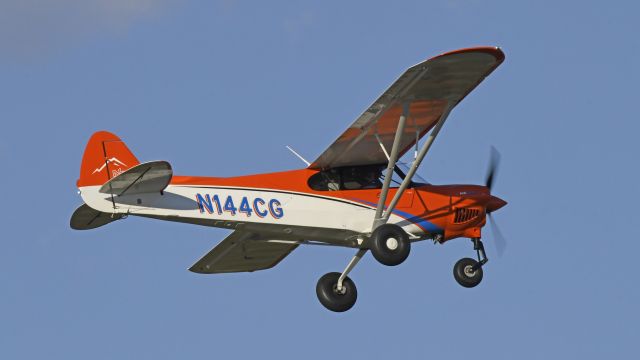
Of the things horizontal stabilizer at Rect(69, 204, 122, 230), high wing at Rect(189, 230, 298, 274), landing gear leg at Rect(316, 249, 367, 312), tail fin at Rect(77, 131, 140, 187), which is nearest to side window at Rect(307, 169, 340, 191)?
landing gear leg at Rect(316, 249, 367, 312)

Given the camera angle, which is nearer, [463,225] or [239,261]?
[463,225]

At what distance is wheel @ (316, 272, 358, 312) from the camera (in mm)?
21281

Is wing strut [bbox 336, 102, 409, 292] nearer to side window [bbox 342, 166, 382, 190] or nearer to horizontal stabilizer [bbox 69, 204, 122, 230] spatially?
side window [bbox 342, 166, 382, 190]

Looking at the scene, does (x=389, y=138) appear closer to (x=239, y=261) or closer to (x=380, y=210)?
(x=380, y=210)

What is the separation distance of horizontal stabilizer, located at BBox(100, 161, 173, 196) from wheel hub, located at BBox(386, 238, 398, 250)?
3.18m

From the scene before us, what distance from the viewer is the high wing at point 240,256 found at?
22.0 metres

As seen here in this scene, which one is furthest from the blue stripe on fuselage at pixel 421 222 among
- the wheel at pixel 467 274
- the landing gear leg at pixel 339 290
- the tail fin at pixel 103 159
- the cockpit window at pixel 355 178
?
the tail fin at pixel 103 159

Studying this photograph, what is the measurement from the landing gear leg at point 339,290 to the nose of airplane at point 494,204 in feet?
6.48

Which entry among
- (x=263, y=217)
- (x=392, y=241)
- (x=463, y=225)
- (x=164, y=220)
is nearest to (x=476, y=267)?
(x=463, y=225)

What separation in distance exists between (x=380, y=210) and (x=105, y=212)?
3.87 meters

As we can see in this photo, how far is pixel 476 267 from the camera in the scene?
21.1 m

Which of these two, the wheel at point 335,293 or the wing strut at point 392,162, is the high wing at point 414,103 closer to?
the wing strut at point 392,162

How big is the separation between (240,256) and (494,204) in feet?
13.6

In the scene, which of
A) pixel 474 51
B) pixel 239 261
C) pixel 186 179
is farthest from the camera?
pixel 239 261
